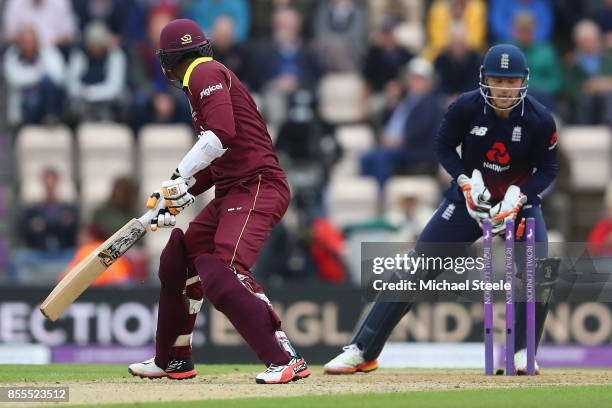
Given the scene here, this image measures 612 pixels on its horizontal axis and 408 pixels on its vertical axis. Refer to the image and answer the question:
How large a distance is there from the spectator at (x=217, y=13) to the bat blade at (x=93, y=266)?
8.23 meters

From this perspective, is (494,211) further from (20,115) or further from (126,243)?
(20,115)

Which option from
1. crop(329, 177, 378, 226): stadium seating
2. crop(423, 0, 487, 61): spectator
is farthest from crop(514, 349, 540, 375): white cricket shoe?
crop(423, 0, 487, 61): spectator

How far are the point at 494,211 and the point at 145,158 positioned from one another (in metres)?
6.98

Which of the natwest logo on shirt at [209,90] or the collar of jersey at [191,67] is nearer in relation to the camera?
the natwest logo on shirt at [209,90]

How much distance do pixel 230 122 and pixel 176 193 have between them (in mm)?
483

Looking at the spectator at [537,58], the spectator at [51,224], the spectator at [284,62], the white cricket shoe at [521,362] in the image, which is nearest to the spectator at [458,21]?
the spectator at [537,58]

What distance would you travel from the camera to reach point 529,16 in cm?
1582

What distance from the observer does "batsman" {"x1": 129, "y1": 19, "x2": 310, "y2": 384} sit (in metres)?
8.21

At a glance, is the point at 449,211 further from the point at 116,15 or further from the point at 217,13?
the point at 116,15

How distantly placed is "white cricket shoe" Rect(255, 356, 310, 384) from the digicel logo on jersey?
5.87ft

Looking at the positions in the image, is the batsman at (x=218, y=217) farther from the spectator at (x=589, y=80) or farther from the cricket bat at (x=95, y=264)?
the spectator at (x=589, y=80)

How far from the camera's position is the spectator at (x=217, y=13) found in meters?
16.6

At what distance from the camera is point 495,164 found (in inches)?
361

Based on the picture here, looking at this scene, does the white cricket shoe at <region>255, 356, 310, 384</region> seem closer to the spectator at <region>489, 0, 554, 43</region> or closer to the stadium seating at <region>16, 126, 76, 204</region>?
the stadium seating at <region>16, 126, 76, 204</region>
